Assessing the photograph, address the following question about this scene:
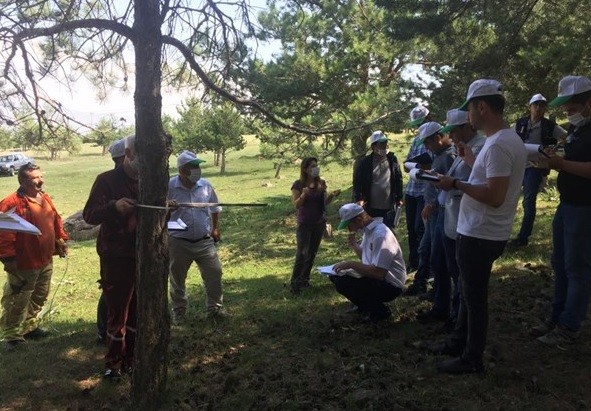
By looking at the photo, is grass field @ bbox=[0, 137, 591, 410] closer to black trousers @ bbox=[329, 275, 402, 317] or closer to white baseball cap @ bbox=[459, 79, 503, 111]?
black trousers @ bbox=[329, 275, 402, 317]

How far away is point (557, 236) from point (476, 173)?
1207 mm

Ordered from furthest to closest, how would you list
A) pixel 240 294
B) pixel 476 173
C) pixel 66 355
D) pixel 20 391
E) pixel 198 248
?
pixel 240 294 < pixel 198 248 < pixel 66 355 < pixel 20 391 < pixel 476 173

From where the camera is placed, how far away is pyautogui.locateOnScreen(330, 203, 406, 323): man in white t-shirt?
4523 millimetres

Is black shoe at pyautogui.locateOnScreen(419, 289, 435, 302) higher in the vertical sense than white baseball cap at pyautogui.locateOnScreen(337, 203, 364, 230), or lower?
lower

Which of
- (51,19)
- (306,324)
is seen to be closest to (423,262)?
(306,324)

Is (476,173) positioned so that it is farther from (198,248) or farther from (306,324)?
(198,248)

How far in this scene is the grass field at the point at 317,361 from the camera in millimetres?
3301

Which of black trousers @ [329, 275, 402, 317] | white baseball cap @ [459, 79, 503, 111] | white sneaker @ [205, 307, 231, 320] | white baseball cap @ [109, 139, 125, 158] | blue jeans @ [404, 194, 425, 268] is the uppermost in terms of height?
white baseball cap @ [459, 79, 503, 111]

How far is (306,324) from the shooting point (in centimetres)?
492

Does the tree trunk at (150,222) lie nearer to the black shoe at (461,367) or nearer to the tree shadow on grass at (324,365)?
the tree shadow on grass at (324,365)

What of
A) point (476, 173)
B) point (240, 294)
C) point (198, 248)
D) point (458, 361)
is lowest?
point (240, 294)

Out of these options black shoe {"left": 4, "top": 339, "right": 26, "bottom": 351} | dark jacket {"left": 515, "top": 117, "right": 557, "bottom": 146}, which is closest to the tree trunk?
black shoe {"left": 4, "top": 339, "right": 26, "bottom": 351}

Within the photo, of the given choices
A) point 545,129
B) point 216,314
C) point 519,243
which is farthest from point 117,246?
point 519,243

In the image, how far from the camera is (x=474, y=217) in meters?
3.11
